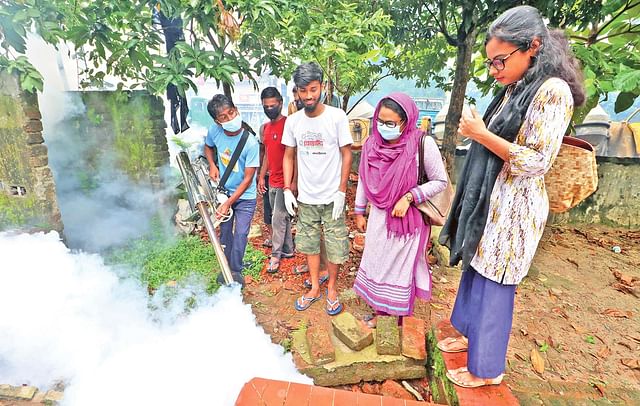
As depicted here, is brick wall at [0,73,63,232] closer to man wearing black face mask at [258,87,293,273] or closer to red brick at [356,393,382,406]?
man wearing black face mask at [258,87,293,273]

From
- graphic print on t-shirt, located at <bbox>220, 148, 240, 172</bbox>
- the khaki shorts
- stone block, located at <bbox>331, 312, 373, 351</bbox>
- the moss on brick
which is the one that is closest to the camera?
the moss on brick

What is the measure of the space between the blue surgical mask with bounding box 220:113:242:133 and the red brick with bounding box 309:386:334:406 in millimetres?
2275

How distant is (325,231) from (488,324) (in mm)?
1561

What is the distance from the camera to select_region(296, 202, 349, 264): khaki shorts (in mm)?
3059

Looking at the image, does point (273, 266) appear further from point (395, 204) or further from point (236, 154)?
point (395, 204)

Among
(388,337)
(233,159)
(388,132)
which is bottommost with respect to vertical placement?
(388,337)

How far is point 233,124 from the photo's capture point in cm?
317

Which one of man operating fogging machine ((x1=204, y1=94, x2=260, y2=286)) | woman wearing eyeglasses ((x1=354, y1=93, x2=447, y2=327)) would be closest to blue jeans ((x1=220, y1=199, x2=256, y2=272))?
man operating fogging machine ((x1=204, y1=94, x2=260, y2=286))

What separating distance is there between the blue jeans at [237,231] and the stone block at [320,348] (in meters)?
1.30

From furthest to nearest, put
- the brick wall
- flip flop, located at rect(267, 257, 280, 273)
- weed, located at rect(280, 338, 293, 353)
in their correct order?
flip flop, located at rect(267, 257, 280, 273)
the brick wall
weed, located at rect(280, 338, 293, 353)

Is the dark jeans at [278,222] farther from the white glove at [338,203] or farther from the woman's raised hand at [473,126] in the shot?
the woman's raised hand at [473,126]

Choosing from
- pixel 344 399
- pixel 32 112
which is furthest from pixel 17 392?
pixel 32 112

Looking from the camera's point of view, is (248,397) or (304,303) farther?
(304,303)

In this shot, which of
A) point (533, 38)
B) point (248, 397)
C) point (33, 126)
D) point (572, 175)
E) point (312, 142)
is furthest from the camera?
point (33, 126)
